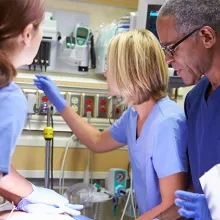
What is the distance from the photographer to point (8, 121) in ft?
3.40

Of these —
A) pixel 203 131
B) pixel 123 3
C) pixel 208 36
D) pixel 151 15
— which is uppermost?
pixel 123 3

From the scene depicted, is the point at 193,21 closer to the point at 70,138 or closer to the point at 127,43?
the point at 127,43

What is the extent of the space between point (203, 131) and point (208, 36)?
371 mm

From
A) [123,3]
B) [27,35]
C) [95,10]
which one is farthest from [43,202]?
[123,3]

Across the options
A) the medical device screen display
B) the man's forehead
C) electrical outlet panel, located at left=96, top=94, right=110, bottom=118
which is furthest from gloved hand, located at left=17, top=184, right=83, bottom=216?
the medical device screen display

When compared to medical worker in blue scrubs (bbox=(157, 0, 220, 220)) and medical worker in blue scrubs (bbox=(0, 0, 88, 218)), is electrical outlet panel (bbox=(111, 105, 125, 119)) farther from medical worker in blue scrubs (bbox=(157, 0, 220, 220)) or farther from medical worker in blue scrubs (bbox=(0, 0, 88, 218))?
medical worker in blue scrubs (bbox=(0, 0, 88, 218))

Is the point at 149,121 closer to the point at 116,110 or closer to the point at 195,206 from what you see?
the point at 195,206

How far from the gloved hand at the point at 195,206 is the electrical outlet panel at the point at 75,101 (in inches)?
53.2

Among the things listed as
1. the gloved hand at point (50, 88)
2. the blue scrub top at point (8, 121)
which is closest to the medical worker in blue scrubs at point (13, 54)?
the blue scrub top at point (8, 121)

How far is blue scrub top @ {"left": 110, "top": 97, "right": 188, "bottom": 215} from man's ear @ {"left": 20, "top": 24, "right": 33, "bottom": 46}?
0.72 meters

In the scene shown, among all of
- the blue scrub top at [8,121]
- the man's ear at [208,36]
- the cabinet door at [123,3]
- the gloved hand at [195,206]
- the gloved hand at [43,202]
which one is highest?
the cabinet door at [123,3]

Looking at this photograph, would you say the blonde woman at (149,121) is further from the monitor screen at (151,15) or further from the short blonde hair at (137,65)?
the monitor screen at (151,15)

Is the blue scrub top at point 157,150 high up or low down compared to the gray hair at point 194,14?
down

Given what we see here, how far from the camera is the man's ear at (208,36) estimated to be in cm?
137
